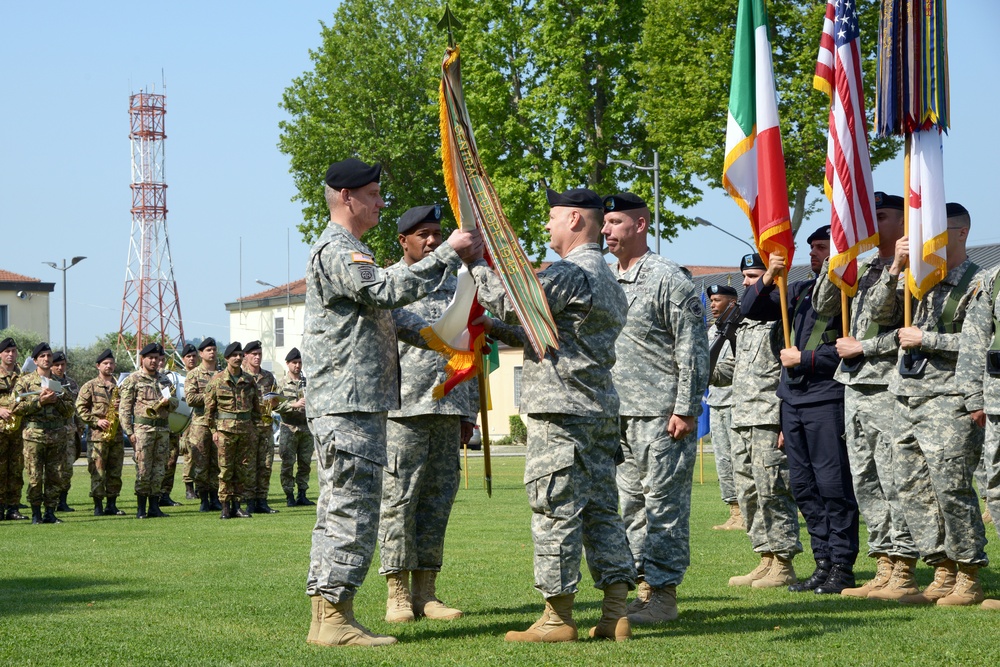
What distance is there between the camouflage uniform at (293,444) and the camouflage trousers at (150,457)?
1951 mm

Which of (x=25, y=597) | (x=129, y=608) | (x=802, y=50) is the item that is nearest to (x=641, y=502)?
(x=129, y=608)

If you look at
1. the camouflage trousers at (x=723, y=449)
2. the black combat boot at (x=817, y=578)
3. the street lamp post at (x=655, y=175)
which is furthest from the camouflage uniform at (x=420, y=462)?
the street lamp post at (x=655, y=175)

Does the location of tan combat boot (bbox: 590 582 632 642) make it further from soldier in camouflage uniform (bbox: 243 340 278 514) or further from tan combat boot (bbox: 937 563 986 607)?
soldier in camouflage uniform (bbox: 243 340 278 514)

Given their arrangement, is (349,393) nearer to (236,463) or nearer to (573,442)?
(573,442)

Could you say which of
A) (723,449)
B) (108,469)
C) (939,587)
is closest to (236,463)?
(108,469)

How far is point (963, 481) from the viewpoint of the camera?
789 cm

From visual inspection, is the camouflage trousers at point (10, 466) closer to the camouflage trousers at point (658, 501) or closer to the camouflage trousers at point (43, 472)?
the camouflage trousers at point (43, 472)

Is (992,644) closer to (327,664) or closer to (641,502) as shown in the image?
(641,502)

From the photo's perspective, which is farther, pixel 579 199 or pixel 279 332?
pixel 279 332

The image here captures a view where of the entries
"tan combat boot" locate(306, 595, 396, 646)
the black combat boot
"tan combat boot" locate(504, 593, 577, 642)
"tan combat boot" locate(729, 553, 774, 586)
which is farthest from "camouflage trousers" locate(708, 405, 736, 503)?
"tan combat boot" locate(306, 595, 396, 646)

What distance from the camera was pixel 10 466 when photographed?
1748 cm

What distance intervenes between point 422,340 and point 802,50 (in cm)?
2566

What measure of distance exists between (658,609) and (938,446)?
6.80 ft

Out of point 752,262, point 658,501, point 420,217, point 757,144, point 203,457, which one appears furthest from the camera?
point 203,457
